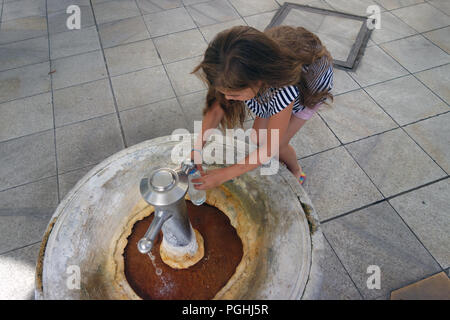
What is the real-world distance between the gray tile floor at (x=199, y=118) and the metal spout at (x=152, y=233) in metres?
1.14

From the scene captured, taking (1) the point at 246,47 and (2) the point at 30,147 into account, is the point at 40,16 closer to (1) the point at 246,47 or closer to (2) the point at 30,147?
(2) the point at 30,147

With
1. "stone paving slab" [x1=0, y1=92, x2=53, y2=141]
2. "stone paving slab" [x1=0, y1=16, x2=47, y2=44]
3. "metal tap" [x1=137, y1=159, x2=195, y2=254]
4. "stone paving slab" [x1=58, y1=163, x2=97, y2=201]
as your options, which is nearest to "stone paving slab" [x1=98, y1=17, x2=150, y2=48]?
"stone paving slab" [x1=0, y1=16, x2=47, y2=44]

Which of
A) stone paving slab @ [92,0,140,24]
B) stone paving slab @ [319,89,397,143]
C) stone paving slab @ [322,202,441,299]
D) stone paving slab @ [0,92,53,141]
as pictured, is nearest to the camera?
stone paving slab @ [322,202,441,299]

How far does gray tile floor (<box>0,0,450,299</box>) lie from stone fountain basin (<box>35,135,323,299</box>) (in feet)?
2.11

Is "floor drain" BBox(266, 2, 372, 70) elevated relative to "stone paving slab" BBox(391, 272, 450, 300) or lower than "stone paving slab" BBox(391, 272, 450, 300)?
elevated

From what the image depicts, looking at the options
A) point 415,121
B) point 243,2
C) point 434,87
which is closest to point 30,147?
point 243,2

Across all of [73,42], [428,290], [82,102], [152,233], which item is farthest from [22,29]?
[428,290]

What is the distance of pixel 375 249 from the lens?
5.94ft

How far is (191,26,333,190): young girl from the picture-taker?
3.43 ft

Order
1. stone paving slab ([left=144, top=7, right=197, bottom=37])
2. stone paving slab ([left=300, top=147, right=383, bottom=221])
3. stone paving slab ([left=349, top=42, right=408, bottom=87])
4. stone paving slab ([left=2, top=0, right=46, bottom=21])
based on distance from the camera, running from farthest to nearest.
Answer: stone paving slab ([left=2, top=0, right=46, bottom=21])
stone paving slab ([left=144, top=7, right=197, bottom=37])
stone paving slab ([left=349, top=42, right=408, bottom=87])
stone paving slab ([left=300, top=147, right=383, bottom=221])

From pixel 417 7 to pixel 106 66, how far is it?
3.51 metres

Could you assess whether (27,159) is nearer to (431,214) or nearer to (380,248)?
(380,248)

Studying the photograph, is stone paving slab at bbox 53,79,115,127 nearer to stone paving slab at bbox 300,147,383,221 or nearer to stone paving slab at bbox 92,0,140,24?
stone paving slab at bbox 92,0,140,24

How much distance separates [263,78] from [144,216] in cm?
96
